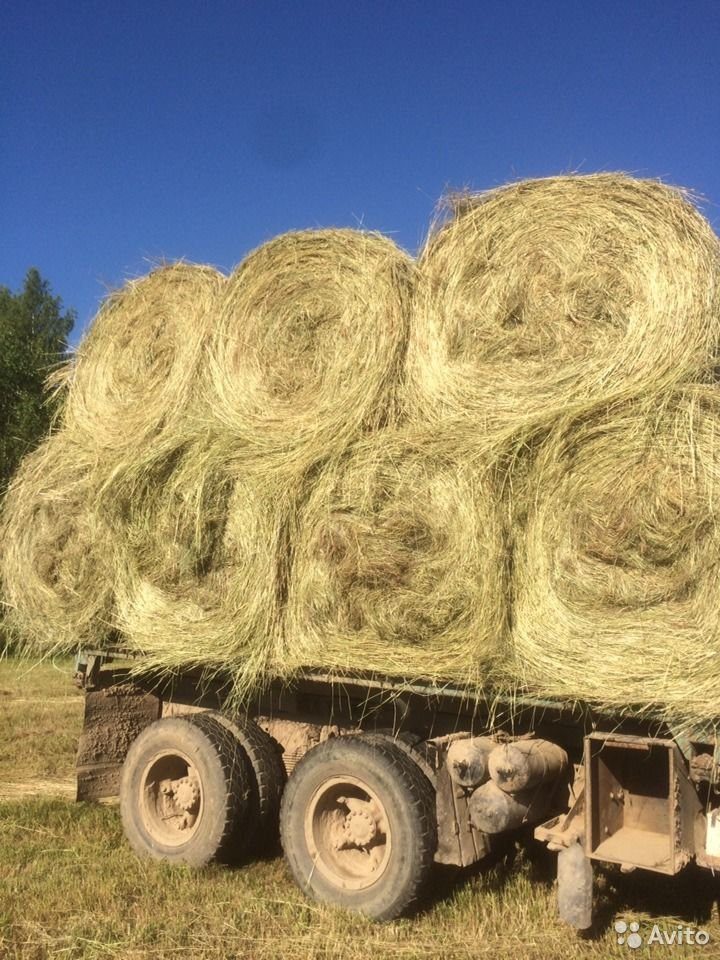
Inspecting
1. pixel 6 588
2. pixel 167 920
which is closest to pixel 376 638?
pixel 167 920

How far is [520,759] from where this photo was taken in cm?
464

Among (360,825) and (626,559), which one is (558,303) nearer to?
(626,559)

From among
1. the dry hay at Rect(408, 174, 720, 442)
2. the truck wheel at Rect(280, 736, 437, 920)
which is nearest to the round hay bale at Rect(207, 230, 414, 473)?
the dry hay at Rect(408, 174, 720, 442)

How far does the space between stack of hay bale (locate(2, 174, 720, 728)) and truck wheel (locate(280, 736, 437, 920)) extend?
0.53 meters

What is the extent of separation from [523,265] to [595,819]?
9.26 ft

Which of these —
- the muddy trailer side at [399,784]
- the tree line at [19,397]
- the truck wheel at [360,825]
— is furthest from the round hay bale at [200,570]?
the tree line at [19,397]

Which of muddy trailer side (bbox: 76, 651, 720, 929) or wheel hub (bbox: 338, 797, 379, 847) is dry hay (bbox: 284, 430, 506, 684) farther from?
wheel hub (bbox: 338, 797, 379, 847)

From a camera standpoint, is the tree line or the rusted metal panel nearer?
the rusted metal panel

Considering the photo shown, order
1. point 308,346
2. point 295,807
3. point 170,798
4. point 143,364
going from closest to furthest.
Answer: point 295,807 → point 308,346 → point 170,798 → point 143,364

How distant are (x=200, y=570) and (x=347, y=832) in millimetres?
1700

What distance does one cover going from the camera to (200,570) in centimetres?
596

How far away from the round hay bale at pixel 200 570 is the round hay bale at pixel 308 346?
10.8 inches

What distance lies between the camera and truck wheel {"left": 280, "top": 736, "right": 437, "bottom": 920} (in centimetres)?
501

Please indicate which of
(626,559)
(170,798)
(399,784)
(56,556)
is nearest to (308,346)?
(56,556)
